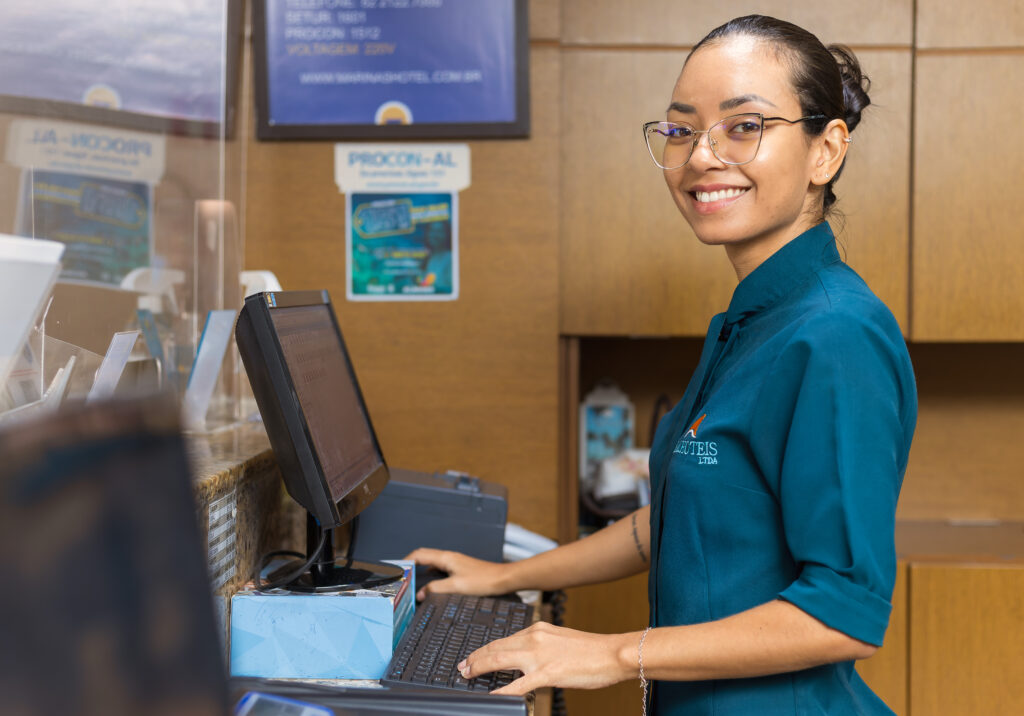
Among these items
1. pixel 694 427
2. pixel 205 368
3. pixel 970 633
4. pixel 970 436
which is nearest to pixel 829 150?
pixel 694 427

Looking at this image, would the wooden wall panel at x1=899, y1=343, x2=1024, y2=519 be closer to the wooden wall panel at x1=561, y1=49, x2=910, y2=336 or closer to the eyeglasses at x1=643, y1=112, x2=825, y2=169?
the wooden wall panel at x1=561, y1=49, x2=910, y2=336

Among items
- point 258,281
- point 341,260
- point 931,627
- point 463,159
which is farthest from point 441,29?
point 931,627

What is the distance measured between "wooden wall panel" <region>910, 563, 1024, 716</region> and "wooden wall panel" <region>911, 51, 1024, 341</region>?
60cm

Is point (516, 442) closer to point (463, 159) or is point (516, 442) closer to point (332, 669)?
point (463, 159)

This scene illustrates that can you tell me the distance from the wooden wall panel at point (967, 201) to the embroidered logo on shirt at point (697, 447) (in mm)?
1452

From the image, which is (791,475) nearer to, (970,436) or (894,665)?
(894,665)

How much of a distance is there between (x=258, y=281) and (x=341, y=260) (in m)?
0.40

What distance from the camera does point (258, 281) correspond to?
1803 mm

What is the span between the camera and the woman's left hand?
0.99 meters

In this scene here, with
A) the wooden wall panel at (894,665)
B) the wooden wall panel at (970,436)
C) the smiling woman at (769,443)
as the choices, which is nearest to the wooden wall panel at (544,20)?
the smiling woman at (769,443)

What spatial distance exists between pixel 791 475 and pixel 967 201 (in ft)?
5.39

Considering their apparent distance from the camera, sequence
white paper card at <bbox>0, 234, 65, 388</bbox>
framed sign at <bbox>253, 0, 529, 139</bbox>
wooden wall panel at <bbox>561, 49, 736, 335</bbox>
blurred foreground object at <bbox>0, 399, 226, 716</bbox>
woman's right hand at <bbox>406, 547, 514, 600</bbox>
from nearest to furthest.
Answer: blurred foreground object at <bbox>0, 399, 226, 716</bbox> → white paper card at <bbox>0, 234, 65, 388</bbox> → woman's right hand at <bbox>406, 547, 514, 600</bbox> → framed sign at <bbox>253, 0, 529, 139</bbox> → wooden wall panel at <bbox>561, 49, 736, 335</bbox>

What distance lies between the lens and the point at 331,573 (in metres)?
1.23

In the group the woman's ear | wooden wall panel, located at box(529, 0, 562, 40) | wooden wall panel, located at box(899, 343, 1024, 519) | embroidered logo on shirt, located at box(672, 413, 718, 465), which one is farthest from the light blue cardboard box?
wooden wall panel, located at box(899, 343, 1024, 519)
